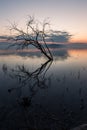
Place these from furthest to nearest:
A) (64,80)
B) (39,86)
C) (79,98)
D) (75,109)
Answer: (64,80) < (39,86) < (79,98) < (75,109)

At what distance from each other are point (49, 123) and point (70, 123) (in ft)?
2.93

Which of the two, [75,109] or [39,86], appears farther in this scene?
[39,86]

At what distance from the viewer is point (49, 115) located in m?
9.39

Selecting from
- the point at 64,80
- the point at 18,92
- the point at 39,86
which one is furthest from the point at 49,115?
the point at 64,80

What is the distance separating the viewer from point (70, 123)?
28.5ft

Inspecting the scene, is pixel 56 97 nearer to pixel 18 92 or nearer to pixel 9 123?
pixel 18 92

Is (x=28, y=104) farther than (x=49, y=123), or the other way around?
(x=28, y=104)

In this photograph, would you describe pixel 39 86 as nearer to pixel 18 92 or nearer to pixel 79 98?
pixel 18 92

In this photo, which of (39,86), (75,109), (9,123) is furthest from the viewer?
(39,86)

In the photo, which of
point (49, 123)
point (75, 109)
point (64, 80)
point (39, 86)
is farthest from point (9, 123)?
point (64, 80)

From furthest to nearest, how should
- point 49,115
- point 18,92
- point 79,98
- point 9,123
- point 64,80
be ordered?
point 64,80 < point 18,92 < point 79,98 < point 49,115 < point 9,123

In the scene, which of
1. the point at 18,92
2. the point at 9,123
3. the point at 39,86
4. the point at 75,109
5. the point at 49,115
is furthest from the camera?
the point at 39,86

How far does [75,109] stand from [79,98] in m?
1.75

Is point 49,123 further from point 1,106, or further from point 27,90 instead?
point 27,90
